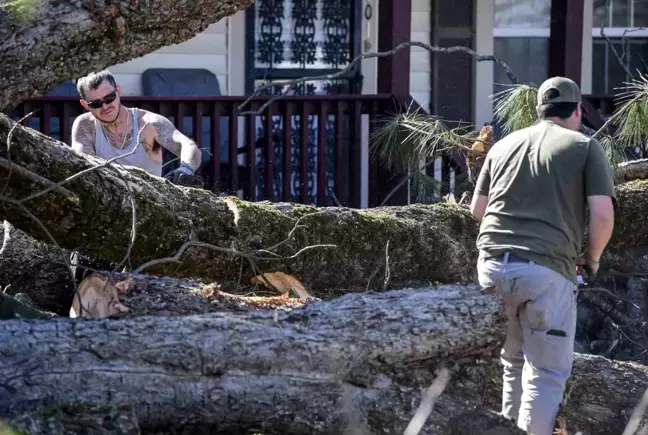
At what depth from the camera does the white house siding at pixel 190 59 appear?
33.1 feet

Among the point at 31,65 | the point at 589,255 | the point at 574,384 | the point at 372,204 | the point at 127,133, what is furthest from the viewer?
the point at 372,204

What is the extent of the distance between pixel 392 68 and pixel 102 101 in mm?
3132

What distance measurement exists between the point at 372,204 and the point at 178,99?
1763mm

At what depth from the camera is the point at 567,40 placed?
9.85m

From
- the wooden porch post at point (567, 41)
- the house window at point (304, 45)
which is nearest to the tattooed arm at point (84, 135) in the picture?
the house window at point (304, 45)

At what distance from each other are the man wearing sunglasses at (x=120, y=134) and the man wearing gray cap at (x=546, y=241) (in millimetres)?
2403

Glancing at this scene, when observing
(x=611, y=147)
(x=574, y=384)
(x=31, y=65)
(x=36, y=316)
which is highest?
(x=31, y=65)

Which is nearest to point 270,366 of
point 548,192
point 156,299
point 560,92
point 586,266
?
point 156,299

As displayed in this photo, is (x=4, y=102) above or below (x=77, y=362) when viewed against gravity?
above

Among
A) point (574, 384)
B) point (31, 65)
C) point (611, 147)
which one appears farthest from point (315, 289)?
point (31, 65)

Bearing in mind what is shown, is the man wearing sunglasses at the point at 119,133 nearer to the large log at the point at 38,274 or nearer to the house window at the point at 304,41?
the large log at the point at 38,274

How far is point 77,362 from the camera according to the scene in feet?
12.1

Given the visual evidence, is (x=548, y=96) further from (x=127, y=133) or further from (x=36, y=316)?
(x=127, y=133)

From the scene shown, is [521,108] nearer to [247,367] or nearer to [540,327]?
[540,327]
